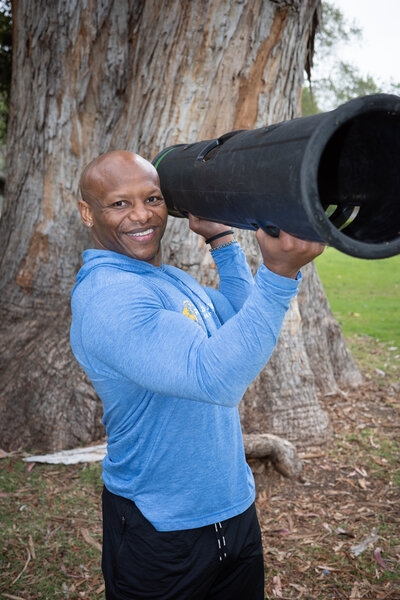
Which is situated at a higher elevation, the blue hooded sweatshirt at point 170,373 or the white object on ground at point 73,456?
the blue hooded sweatshirt at point 170,373

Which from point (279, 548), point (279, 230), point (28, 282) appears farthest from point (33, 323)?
point (279, 230)

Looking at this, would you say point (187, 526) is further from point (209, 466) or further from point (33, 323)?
point (33, 323)

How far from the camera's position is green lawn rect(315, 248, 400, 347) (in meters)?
8.12

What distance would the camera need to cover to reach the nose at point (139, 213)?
1693 millimetres

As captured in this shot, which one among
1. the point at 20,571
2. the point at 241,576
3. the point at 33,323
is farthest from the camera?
the point at 33,323

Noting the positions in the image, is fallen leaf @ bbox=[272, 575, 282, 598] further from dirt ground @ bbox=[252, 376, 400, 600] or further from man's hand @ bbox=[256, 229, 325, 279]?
man's hand @ bbox=[256, 229, 325, 279]

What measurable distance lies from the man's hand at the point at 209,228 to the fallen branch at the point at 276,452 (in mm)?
1877

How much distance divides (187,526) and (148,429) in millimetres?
328

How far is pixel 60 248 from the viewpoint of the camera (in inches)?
176

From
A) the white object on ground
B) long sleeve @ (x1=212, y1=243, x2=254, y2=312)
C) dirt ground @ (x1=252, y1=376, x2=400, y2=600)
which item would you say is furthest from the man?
the white object on ground

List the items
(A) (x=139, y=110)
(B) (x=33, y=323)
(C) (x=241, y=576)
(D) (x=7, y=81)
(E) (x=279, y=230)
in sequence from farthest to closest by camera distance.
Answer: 1. (D) (x=7, y=81)
2. (B) (x=33, y=323)
3. (A) (x=139, y=110)
4. (C) (x=241, y=576)
5. (E) (x=279, y=230)

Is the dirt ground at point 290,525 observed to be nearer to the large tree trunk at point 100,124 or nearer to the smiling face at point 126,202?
the large tree trunk at point 100,124

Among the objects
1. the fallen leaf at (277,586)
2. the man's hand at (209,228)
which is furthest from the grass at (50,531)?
the man's hand at (209,228)

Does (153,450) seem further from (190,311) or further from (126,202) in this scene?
(126,202)
